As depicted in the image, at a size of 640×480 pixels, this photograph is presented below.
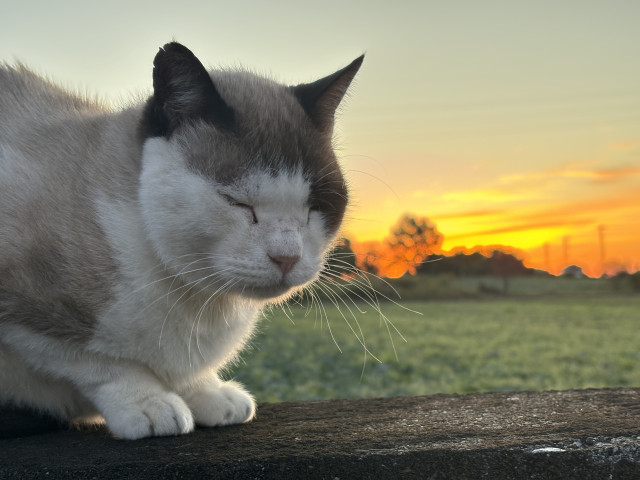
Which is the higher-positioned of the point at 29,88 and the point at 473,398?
the point at 29,88

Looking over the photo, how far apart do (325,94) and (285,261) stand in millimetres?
725

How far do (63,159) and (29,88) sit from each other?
635 millimetres

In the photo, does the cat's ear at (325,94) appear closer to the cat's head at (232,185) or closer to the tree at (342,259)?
the cat's head at (232,185)

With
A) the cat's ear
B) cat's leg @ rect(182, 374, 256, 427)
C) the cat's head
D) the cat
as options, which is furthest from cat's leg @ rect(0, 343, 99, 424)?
the cat's ear

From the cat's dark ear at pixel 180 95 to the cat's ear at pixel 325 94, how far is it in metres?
0.35

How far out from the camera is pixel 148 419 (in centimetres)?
213

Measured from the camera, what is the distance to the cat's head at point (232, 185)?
1.90 meters

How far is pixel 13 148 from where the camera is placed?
2.43 m

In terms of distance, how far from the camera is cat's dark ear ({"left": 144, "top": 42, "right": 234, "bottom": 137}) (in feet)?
6.57

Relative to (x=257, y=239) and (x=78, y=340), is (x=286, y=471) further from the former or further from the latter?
(x=78, y=340)

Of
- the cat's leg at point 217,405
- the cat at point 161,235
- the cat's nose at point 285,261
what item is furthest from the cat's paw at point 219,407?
the cat's nose at point 285,261

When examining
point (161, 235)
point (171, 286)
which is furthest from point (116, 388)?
point (161, 235)

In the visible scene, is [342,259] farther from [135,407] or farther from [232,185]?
[135,407]

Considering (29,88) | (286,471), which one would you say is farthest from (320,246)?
(29,88)
